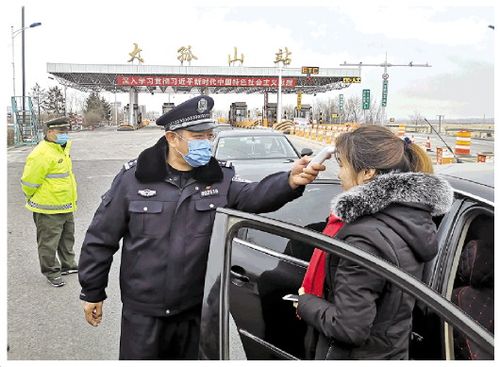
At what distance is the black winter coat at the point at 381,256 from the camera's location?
59.3 inches

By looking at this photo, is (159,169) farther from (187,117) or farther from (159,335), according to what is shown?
(159,335)

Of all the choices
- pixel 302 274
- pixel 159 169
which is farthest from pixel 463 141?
pixel 159 169

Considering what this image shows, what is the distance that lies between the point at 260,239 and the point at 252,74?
128 feet

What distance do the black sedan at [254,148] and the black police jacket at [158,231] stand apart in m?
5.15

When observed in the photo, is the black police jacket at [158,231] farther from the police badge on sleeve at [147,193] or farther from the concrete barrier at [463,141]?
the concrete barrier at [463,141]

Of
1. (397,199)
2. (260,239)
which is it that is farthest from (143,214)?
(397,199)

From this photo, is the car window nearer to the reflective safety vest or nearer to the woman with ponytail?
the woman with ponytail

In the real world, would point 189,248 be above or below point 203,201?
below

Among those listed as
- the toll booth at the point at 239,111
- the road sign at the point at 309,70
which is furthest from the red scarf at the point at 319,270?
the toll booth at the point at 239,111

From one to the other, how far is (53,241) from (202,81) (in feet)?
127

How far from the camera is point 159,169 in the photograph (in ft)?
7.12

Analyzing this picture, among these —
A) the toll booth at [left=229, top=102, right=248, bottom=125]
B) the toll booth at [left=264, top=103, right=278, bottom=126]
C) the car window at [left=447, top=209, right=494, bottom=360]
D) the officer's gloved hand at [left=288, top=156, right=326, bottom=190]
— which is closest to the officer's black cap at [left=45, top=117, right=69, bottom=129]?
the officer's gloved hand at [left=288, top=156, right=326, bottom=190]

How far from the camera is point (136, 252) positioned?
7.06 ft

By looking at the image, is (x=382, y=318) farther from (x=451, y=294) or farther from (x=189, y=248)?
(x=189, y=248)
